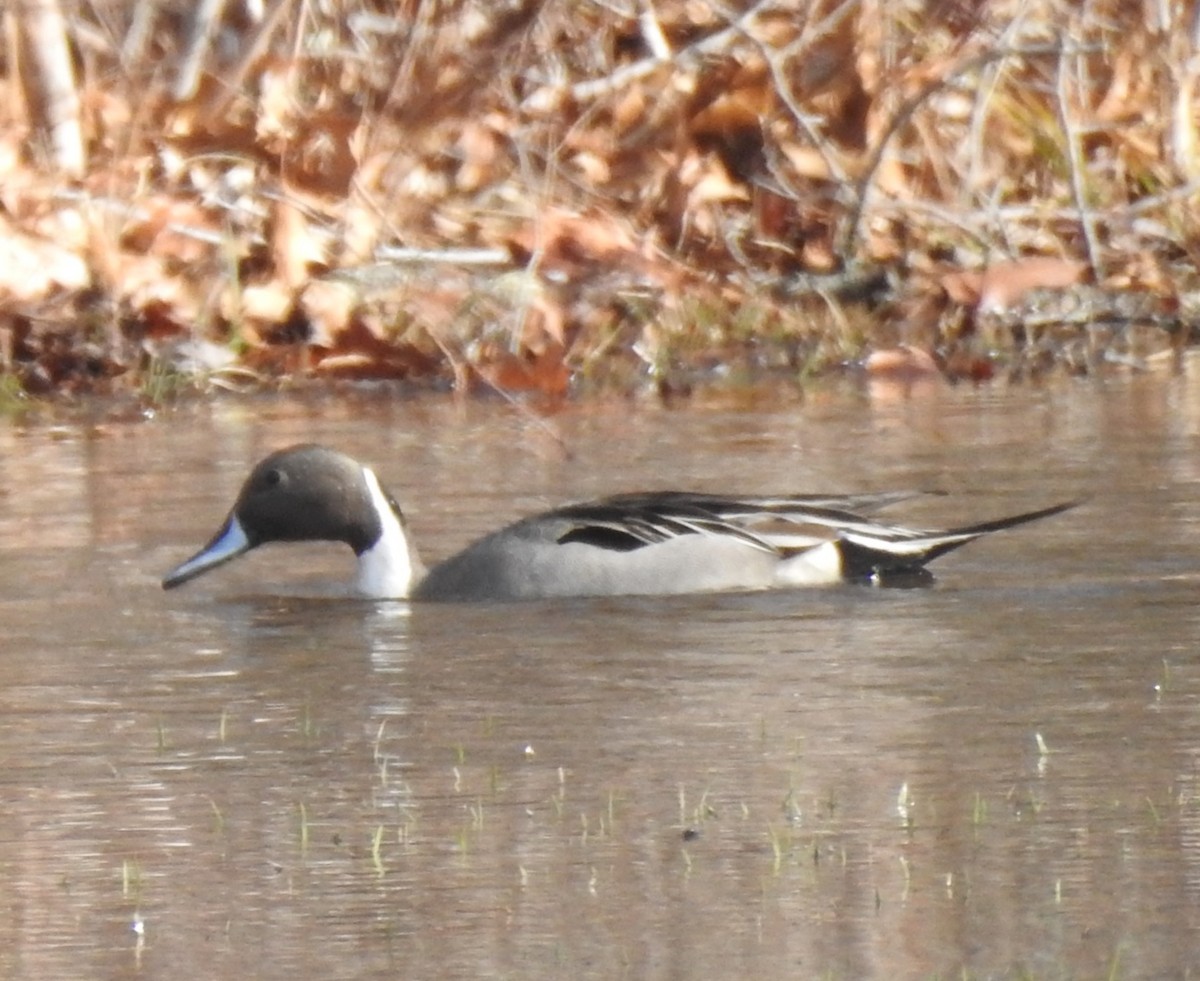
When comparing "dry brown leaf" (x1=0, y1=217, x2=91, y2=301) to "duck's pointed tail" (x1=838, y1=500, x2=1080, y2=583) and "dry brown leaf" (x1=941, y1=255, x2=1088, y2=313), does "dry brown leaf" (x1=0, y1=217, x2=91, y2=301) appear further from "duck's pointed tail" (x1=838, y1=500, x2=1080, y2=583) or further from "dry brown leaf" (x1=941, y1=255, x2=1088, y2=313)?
"duck's pointed tail" (x1=838, y1=500, x2=1080, y2=583)

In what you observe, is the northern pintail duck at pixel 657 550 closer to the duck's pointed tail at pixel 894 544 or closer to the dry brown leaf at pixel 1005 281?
the duck's pointed tail at pixel 894 544

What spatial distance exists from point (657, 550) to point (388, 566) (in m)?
0.68

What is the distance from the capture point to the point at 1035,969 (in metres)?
4.03

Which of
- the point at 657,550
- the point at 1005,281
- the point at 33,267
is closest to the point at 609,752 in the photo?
the point at 657,550

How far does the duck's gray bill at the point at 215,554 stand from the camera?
25.6 ft

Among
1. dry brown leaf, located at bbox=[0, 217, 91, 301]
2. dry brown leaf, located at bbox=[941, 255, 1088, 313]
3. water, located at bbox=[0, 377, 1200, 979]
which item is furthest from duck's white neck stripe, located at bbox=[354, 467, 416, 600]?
dry brown leaf, located at bbox=[941, 255, 1088, 313]

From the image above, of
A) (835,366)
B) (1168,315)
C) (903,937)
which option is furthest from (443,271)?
(903,937)

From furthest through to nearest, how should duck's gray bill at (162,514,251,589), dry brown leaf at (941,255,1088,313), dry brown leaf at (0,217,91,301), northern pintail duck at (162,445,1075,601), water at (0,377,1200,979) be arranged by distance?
dry brown leaf at (941,255,1088,313)
dry brown leaf at (0,217,91,301)
duck's gray bill at (162,514,251,589)
northern pintail duck at (162,445,1075,601)
water at (0,377,1200,979)

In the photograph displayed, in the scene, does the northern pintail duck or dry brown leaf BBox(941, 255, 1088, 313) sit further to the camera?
dry brown leaf BBox(941, 255, 1088, 313)

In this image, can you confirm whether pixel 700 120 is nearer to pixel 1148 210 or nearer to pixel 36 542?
pixel 1148 210

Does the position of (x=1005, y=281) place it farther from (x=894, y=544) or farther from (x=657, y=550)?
(x=657, y=550)

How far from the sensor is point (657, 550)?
774 centimetres

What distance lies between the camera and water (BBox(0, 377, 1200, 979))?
428 centimetres

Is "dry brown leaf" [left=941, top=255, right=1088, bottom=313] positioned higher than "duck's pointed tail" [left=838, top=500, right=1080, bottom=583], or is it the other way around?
"dry brown leaf" [left=941, top=255, right=1088, bottom=313]
